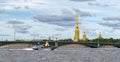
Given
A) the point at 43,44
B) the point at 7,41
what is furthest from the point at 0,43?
the point at 43,44

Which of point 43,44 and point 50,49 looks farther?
point 43,44

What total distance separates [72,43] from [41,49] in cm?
1284

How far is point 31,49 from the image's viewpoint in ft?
633

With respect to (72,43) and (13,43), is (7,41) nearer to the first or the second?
(13,43)

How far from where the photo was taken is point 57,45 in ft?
648

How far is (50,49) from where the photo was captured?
611 ft

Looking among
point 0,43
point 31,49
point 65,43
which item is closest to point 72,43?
point 65,43

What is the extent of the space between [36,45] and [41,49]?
349cm

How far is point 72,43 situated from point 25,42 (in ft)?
62.3

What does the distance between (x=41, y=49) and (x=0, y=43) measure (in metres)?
16.7

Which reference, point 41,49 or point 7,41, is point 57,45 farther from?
point 7,41

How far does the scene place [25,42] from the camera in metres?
194

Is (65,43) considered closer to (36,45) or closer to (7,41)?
(36,45)

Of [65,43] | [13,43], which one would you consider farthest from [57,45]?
[13,43]
